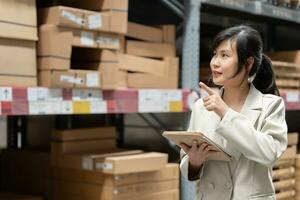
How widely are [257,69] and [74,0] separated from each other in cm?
110

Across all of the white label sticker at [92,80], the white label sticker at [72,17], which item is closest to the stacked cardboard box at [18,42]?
the white label sticker at [72,17]

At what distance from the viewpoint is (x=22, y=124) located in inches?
125

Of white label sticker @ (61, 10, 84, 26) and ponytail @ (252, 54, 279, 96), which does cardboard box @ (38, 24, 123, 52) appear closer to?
white label sticker @ (61, 10, 84, 26)

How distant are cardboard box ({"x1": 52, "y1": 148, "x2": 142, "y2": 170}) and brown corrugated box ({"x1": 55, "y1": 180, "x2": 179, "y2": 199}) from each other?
0.09 m

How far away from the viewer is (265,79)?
1673mm

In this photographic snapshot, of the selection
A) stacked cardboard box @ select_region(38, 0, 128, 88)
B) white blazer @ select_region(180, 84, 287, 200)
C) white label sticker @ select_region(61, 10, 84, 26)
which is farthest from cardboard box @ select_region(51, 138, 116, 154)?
white blazer @ select_region(180, 84, 287, 200)

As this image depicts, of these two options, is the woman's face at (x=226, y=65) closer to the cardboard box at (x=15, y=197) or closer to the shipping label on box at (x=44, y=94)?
the shipping label on box at (x=44, y=94)

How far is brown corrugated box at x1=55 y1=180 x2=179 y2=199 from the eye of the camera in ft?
7.32

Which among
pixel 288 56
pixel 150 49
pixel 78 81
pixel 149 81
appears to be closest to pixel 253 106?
pixel 78 81

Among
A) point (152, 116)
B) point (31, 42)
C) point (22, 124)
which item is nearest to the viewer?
point (31, 42)

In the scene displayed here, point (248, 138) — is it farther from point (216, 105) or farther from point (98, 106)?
point (98, 106)

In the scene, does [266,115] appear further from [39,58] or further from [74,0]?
[74,0]

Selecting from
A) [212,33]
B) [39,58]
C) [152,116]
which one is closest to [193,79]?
[39,58]

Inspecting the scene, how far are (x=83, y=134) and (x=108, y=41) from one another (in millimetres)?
497
